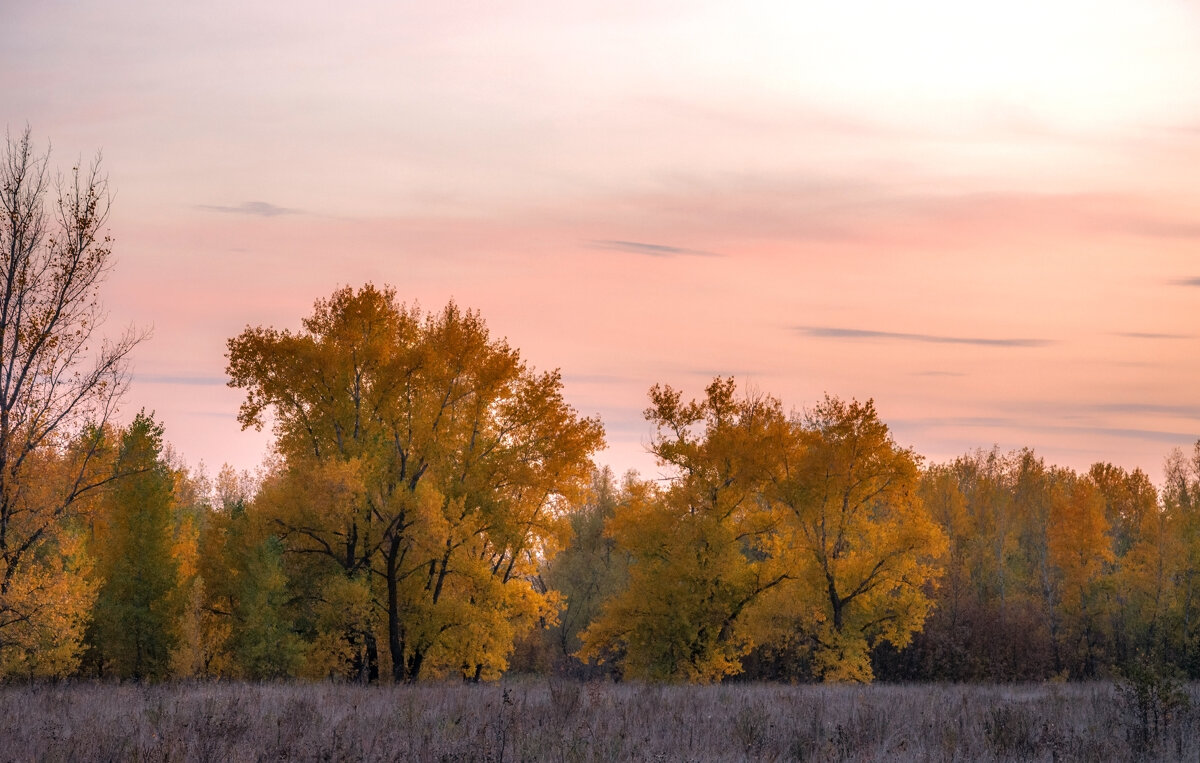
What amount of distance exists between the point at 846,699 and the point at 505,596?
1769cm

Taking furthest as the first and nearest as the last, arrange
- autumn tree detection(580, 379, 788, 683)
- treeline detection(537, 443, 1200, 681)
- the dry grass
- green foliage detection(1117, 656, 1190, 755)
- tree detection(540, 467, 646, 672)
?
tree detection(540, 467, 646, 672) < treeline detection(537, 443, 1200, 681) < autumn tree detection(580, 379, 788, 683) < green foliage detection(1117, 656, 1190, 755) < the dry grass

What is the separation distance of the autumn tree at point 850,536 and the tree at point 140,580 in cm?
2398

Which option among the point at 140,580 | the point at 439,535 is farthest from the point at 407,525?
the point at 140,580

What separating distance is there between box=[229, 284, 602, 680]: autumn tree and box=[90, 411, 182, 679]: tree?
5.19m

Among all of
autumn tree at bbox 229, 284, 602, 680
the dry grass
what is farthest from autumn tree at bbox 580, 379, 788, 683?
the dry grass

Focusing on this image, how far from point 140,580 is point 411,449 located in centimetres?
1177

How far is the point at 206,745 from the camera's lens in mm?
13531

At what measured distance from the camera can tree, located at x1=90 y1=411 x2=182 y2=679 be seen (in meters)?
41.1

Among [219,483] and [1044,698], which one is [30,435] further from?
[219,483]

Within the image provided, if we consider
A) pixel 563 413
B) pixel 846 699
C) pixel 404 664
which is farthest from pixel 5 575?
pixel 846 699

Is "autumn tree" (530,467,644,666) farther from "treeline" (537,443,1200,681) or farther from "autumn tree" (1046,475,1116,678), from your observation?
"autumn tree" (1046,475,1116,678)

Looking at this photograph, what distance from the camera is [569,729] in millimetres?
16047

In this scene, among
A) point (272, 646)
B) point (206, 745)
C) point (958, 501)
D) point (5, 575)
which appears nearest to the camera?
point (206, 745)

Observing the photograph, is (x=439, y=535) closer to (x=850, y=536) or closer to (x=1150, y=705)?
(x=850, y=536)
